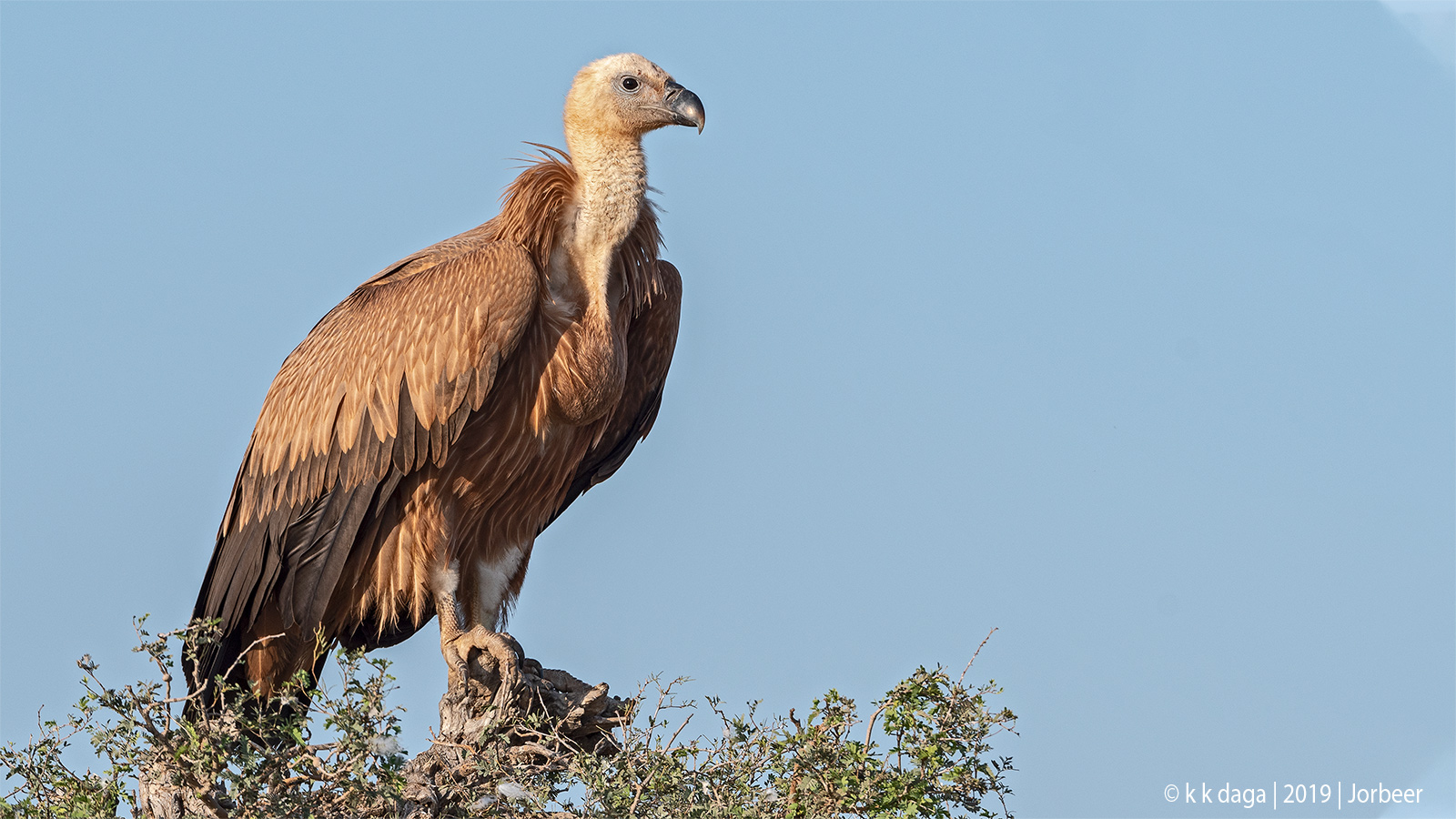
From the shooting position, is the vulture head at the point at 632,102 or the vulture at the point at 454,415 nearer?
the vulture at the point at 454,415

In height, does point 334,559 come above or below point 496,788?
above

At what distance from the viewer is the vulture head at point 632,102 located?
694 centimetres

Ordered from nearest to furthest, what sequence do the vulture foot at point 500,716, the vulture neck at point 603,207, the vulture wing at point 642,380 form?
the vulture foot at point 500,716
the vulture neck at point 603,207
the vulture wing at point 642,380

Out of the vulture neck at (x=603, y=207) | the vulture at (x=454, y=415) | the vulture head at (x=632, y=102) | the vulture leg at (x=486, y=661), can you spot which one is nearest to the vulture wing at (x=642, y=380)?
the vulture at (x=454, y=415)

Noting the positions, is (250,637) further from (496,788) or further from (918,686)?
(918,686)

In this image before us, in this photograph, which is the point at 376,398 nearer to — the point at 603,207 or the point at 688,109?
the point at 603,207

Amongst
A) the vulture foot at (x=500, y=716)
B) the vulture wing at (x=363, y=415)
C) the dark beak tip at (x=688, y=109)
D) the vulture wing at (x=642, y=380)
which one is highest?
the dark beak tip at (x=688, y=109)

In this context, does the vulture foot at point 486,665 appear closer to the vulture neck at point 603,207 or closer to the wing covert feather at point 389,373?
the wing covert feather at point 389,373

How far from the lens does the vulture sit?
21.6 feet

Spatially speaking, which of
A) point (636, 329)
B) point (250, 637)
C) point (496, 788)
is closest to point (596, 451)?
point (636, 329)

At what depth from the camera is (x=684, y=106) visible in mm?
6922

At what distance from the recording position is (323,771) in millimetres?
4852

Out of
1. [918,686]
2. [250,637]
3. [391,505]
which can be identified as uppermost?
[391,505]

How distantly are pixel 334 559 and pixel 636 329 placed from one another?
175 centimetres
